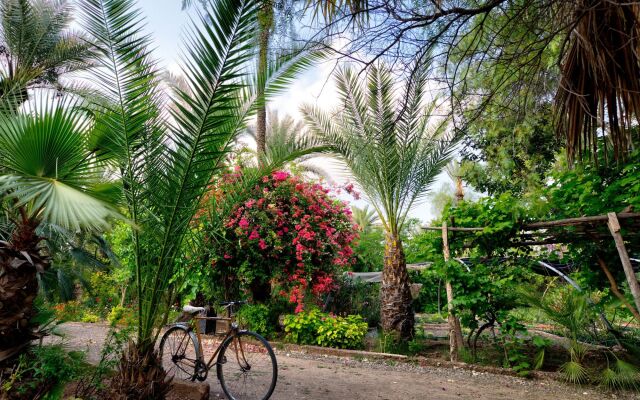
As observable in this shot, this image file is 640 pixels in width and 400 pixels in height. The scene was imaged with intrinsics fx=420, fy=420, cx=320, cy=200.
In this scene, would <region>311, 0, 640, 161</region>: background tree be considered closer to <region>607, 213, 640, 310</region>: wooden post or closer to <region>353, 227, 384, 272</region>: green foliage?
<region>607, 213, 640, 310</region>: wooden post

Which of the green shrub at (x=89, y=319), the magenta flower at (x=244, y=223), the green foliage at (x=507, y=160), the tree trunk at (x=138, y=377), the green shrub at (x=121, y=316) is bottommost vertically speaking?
the green shrub at (x=89, y=319)

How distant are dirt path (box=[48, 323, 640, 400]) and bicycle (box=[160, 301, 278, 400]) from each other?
0.23m

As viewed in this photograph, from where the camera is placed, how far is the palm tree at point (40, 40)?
8070 millimetres

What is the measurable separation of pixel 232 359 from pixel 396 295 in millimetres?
4091

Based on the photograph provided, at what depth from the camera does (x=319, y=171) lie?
678 inches

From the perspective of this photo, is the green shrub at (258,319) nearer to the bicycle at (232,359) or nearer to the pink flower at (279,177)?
the pink flower at (279,177)

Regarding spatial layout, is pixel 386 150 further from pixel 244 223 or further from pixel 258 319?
pixel 258 319

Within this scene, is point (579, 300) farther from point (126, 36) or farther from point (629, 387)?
point (126, 36)

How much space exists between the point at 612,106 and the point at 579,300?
3.73 m

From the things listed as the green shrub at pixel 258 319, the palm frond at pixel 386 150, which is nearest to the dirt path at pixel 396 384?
the green shrub at pixel 258 319

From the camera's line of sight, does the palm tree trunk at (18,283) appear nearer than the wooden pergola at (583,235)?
Yes

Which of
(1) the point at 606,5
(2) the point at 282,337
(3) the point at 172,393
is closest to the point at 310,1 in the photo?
(1) the point at 606,5

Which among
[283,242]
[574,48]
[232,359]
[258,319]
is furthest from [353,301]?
[574,48]

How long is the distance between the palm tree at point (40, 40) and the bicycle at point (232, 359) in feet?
19.2
